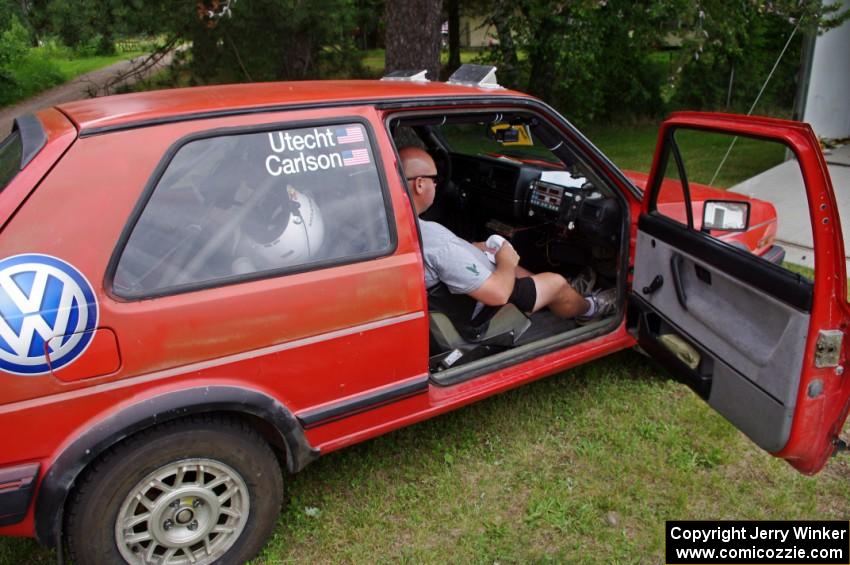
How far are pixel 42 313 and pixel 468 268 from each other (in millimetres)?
1707

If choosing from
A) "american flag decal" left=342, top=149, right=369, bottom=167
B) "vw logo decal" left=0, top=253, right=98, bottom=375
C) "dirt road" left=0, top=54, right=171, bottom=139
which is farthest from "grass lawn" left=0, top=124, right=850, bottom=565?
"dirt road" left=0, top=54, right=171, bottom=139

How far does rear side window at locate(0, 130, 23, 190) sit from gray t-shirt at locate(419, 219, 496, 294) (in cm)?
156

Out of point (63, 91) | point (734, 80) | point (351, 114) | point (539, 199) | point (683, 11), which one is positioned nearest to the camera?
point (351, 114)

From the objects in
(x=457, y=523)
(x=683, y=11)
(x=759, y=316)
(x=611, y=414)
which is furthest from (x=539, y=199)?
(x=683, y=11)

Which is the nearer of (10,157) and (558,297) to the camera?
(10,157)

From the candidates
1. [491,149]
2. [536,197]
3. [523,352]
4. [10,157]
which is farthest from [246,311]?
[491,149]

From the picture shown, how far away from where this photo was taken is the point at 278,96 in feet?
8.13

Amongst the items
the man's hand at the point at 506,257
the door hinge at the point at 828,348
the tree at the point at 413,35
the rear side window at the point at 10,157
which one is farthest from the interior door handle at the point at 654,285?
the tree at the point at 413,35

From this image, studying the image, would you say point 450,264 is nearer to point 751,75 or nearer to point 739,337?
point 739,337

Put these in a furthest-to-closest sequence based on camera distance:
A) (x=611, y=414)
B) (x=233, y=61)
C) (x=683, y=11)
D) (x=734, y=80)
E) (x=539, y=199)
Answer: (x=734, y=80) → (x=233, y=61) → (x=683, y=11) → (x=539, y=199) → (x=611, y=414)

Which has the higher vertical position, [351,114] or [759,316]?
[351,114]

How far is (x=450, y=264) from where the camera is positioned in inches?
116

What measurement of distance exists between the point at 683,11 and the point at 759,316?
467 cm

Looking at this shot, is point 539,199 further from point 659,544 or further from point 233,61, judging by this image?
point 233,61
